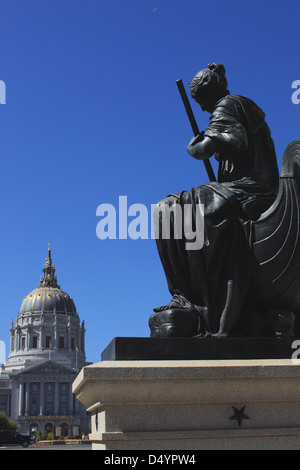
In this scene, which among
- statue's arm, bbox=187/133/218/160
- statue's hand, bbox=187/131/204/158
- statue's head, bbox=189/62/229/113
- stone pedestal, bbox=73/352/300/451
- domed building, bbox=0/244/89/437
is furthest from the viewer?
domed building, bbox=0/244/89/437

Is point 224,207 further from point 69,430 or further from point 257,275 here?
point 69,430

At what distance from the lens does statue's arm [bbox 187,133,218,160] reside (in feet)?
16.6

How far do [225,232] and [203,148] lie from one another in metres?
0.88

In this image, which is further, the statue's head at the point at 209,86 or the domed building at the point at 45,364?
the domed building at the point at 45,364

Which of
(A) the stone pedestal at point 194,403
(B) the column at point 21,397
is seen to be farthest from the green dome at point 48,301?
(A) the stone pedestal at point 194,403

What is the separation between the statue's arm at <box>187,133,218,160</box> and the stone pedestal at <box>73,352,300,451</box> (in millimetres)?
1898

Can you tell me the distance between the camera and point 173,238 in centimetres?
478

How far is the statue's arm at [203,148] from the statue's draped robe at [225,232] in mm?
49

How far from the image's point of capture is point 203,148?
5090mm

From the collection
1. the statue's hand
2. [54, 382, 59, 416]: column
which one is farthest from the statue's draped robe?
[54, 382, 59, 416]: column

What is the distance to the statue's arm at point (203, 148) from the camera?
16.6 feet

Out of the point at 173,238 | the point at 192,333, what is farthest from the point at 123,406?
the point at 173,238

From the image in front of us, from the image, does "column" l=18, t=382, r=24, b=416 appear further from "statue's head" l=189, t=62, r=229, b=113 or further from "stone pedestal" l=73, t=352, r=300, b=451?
"stone pedestal" l=73, t=352, r=300, b=451

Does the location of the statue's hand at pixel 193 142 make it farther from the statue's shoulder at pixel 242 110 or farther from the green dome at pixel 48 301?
the green dome at pixel 48 301
